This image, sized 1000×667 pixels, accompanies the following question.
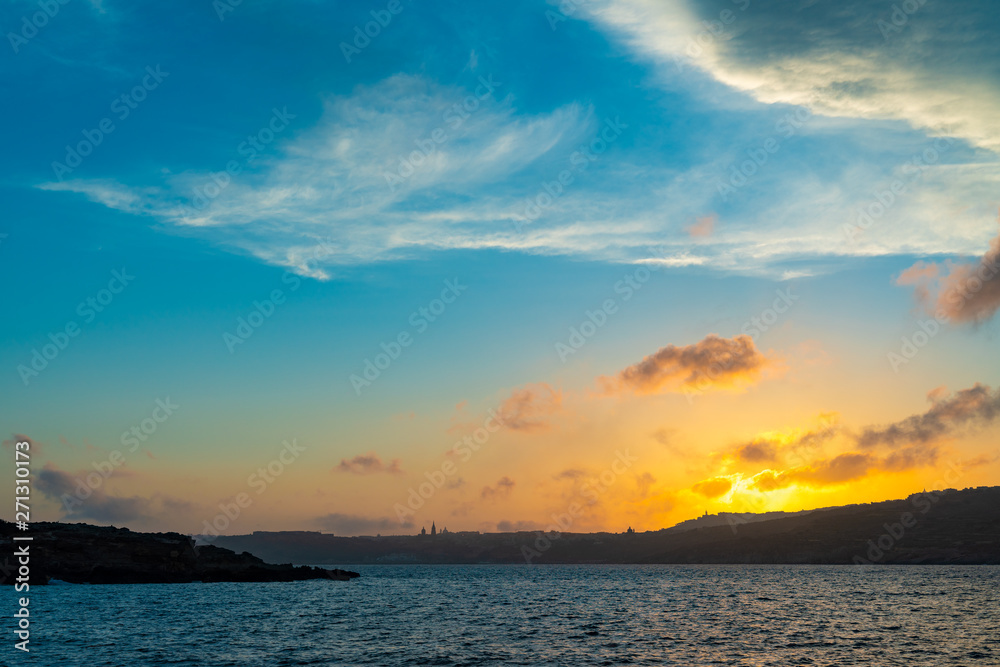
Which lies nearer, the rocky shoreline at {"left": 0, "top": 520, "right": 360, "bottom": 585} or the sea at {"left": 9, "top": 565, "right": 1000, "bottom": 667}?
the sea at {"left": 9, "top": 565, "right": 1000, "bottom": 667}

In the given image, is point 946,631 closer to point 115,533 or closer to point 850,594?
point 850,594

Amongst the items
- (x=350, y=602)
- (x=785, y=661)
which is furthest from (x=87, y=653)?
(x=350, y=602)

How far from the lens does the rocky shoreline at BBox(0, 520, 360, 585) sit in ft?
458

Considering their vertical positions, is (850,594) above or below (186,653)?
below

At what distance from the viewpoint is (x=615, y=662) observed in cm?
4712

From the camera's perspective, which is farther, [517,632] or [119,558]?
[119,558]

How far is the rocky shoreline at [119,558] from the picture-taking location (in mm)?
139625

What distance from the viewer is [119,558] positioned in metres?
148

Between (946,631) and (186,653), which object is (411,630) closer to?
(186,653)

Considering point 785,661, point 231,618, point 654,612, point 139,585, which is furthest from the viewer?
point 139,585

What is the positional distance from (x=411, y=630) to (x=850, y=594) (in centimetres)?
8635

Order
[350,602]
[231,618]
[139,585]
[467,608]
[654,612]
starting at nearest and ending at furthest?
[231,618], [654,612], [467,608], [350,602], [139,585]

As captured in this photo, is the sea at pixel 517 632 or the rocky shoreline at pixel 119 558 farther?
the rocky shoreline at pixel 119 558

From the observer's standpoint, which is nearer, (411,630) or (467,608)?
(411,630)
